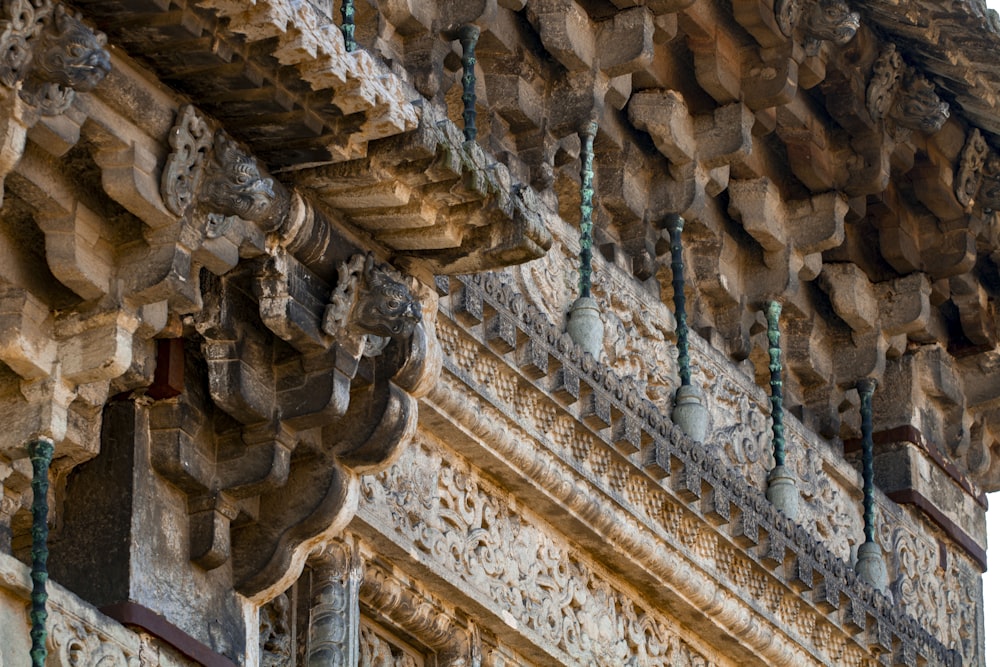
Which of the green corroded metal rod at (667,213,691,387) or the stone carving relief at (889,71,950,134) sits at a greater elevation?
the stone carving relief at (889,71,950,134)

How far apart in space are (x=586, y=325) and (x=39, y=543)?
124 inches

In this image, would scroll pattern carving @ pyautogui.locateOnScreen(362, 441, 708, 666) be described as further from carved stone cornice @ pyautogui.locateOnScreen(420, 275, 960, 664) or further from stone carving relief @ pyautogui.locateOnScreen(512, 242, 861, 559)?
stone carving relief @ pyautogui.locateOnScreen(512, 242, 861, 559)

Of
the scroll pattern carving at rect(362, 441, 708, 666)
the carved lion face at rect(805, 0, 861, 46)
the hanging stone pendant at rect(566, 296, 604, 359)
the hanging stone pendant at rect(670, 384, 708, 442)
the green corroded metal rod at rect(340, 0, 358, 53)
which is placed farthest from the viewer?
the carved lion face at rect(805, 0, 861, 46)

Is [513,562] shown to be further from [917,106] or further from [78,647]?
[917,106]

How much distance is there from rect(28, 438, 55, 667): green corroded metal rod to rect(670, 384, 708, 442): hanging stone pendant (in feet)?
11.5

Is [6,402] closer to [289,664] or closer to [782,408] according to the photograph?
[289,664]

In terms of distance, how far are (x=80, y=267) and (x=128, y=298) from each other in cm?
15

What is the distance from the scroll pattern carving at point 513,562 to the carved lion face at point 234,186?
1.66 metres

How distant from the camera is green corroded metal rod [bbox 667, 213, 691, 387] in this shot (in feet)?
34.1

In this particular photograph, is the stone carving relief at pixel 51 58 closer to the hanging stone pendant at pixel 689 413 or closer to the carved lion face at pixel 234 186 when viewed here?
the carved lion face at pixel 234 186

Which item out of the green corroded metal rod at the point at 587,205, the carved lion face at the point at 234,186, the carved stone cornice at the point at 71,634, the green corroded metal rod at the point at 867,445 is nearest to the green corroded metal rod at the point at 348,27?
the carved lion face at the point at 234,186

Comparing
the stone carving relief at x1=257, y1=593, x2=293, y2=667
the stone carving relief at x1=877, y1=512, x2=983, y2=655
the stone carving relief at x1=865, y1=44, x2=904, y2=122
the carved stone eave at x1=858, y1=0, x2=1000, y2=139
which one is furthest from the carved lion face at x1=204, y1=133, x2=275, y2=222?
the stone carving relief at x1=877, y1=512, x2=983, y2=655

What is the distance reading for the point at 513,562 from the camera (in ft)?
30.3

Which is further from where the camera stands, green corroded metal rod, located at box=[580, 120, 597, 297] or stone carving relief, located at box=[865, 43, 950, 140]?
stone carving relief, located at box=[865, 43, 950, 140]
